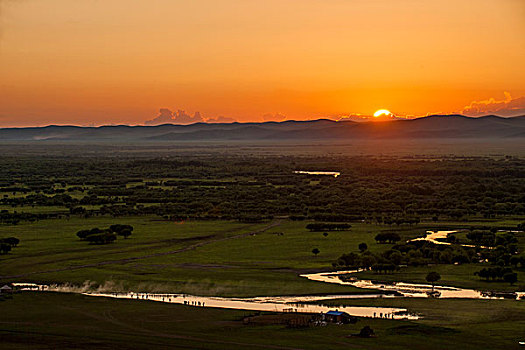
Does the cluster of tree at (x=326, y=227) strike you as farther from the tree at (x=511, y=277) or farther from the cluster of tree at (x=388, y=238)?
the tree at (x=511, y=277)

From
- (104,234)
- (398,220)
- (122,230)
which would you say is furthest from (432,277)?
(122,230)

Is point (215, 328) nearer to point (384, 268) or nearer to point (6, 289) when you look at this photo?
point (6, 289)

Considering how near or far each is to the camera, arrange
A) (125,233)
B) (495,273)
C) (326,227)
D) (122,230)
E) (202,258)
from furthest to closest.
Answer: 1. (326,227)
2. (122,230)
3. (125,233)
4. (202,258)
5. (495,273)

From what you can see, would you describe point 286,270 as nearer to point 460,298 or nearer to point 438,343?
point 460,298

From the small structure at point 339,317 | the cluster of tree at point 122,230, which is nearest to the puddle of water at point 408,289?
the small structure at point 339,317

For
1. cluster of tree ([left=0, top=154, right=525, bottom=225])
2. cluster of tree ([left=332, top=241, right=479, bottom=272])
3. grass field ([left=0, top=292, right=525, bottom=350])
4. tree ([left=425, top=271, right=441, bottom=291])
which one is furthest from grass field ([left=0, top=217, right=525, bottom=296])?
cluster of tree ([left=0, top=154, right=525, bottom=225])
